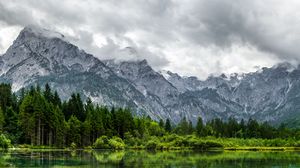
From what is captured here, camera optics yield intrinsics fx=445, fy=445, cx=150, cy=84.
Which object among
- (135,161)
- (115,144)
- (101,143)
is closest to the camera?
(135,161)

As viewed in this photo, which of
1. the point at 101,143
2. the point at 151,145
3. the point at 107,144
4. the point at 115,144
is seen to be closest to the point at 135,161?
the point at 115,144

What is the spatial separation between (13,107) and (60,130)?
32310 mm

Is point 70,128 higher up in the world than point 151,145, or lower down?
higher up

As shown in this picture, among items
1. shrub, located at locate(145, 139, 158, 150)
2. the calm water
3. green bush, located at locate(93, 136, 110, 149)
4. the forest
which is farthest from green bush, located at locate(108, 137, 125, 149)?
the calm water

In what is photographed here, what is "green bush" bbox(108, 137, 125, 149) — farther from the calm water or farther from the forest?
the calm water

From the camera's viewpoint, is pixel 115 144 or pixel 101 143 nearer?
pixel 115 144

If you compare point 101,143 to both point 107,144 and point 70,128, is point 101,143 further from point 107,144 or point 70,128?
point 70,128

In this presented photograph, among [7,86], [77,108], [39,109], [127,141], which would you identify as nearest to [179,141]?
[127,141]

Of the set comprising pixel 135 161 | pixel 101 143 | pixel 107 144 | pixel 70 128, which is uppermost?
pixel 70 128

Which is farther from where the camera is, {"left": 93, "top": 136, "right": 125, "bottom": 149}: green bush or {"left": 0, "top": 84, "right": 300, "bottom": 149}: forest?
{"left": 93, "top": 136, "right": 125, "bottom": 149}: green bush

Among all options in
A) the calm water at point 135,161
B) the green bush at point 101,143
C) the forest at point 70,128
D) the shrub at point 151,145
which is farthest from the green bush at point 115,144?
the calm water at point 135,161

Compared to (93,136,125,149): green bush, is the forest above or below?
above

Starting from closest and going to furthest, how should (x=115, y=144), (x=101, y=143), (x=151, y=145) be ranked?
(x=115, y=144)
(x=101, y=143)
(x=151, y=145)

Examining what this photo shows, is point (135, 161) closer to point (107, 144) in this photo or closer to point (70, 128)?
point (70, 128)
